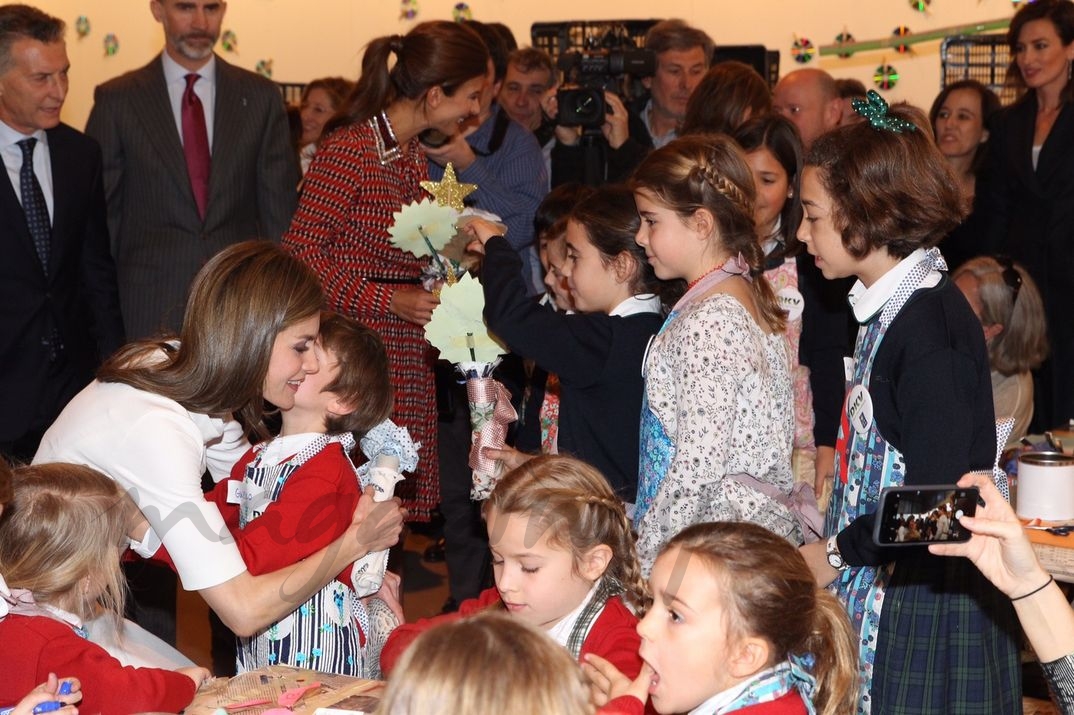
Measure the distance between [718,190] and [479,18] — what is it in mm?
5150

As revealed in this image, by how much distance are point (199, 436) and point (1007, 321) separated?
8.75 feet

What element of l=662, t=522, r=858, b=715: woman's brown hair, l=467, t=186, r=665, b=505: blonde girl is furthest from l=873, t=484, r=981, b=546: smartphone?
l=467, t=186, r=665, b=505: blonde girl

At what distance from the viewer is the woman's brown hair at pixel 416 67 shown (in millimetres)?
3629

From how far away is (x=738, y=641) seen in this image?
188cm

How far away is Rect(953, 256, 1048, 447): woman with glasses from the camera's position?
3895 mm

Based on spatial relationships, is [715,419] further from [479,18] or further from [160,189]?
[479,18]

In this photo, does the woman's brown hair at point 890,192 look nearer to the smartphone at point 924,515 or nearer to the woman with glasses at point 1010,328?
the smartphone at point 924,515

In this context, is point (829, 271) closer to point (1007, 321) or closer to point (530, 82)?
point (1007, 321)

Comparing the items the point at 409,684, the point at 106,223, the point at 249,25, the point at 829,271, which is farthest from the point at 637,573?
the point at 249,25

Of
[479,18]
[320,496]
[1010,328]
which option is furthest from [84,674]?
[479,18]

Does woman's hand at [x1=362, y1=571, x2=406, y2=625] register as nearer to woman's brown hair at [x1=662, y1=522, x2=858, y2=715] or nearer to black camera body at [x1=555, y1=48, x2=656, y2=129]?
woman's brown hair at [x1=662, y1=522, x2=858, y2=715]

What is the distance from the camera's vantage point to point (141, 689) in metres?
1.99

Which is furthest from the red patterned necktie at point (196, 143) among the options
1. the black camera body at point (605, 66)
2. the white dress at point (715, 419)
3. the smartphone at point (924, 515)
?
the smartphone at point (924, 515)

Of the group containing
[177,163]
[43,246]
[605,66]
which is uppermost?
[605,66]
